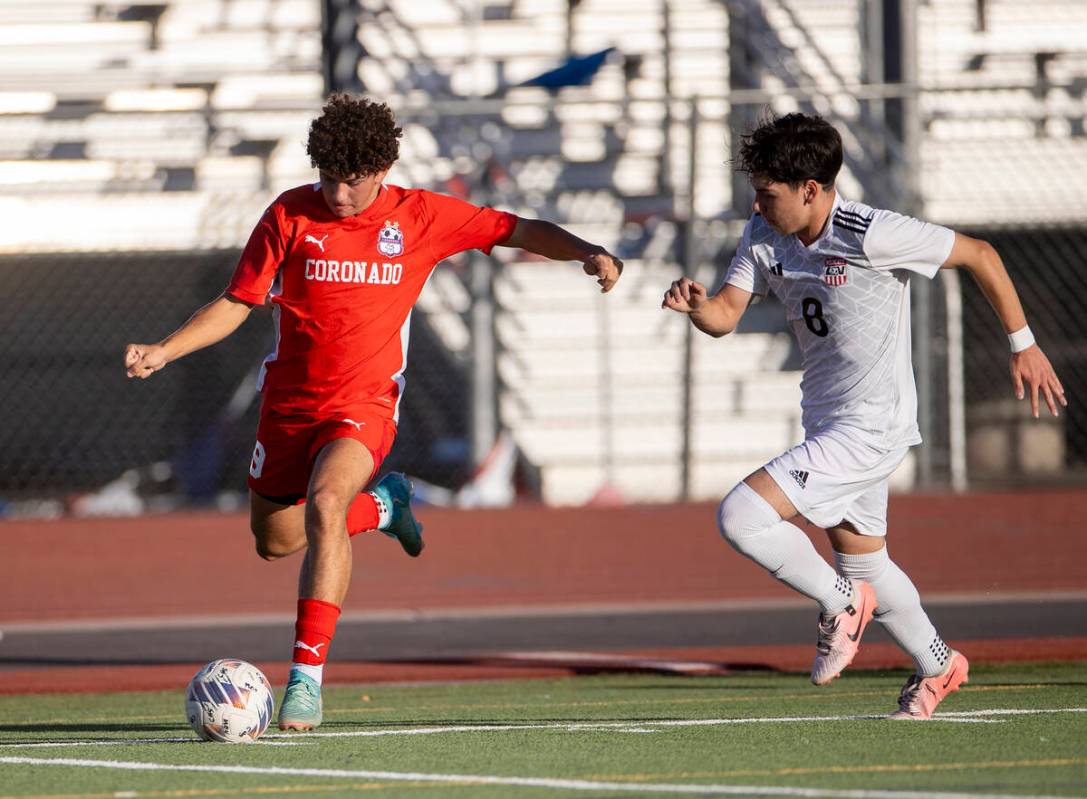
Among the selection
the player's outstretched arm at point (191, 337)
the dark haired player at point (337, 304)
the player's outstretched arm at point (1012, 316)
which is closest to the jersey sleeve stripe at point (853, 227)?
the player's outstretched arm at point (1012, 316)

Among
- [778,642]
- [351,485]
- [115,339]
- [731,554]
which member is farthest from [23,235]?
[351,485]

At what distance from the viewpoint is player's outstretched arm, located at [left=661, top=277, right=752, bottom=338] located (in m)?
6.21

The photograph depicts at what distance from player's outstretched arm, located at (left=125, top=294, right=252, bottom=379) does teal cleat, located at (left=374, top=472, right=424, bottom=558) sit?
1.24 metres

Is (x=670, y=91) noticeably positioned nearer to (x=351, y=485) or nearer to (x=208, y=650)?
(x=208, y=650)

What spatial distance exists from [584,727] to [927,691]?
1175 millimetres

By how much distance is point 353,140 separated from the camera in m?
6.51

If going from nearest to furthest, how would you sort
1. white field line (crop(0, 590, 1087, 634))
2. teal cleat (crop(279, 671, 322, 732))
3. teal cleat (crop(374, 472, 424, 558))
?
teal cleat (crop(279, 671, 322, 732)) < teal cleat (crop(374, 472, 424, 558)) < white field line (crop(0, 590, 1087, 634))

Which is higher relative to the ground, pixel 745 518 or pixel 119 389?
pixel 119 389

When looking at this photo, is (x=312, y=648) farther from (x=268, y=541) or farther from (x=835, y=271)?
(x=835, y=271)

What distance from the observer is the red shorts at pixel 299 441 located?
699 centimetres

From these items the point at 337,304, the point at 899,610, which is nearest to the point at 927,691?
the point at 899,610

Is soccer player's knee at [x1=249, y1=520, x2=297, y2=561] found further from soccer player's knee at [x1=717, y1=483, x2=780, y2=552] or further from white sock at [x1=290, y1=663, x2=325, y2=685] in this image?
soccer player's knee at [x1=717, y1=483, x2=780, y2=552]

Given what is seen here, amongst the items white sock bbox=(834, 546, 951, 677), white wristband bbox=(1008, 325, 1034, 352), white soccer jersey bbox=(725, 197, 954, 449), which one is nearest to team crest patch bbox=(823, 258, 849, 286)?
white soccer jersey bbox=(725, 197, 954, 449)

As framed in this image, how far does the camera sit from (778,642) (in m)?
10.2
